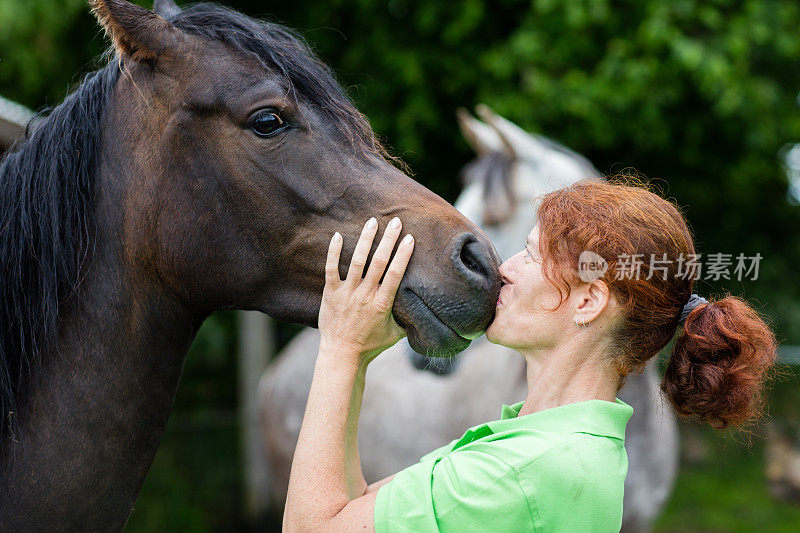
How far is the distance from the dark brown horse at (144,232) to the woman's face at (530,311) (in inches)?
2.6


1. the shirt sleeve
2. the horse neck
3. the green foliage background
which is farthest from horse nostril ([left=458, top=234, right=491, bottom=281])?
the green foliage background

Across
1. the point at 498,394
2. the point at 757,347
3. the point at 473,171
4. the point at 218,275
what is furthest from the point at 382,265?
the point at 473,171

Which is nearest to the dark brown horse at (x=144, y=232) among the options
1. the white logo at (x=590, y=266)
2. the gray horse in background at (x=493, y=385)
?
the white logo at (x=590, y=266)

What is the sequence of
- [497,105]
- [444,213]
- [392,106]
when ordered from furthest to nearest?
[392,106] → [497,105] → [444,213]

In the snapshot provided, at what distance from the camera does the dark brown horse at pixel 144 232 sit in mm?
1579

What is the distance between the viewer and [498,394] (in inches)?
136

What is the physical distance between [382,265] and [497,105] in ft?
14.0

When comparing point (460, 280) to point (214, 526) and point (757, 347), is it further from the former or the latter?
point (214, 526)

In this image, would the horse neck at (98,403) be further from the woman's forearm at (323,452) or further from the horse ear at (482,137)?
the horse ear at (482,137)

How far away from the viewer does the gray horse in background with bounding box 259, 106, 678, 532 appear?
11.2ft

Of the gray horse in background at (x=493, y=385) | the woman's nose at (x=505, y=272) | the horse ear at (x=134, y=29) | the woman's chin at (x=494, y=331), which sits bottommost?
the gray horse in background at (x=493, y=385)

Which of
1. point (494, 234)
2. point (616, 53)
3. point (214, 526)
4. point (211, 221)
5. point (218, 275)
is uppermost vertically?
point (211, 221)

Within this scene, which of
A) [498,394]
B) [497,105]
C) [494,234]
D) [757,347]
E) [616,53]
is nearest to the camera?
[757,347]

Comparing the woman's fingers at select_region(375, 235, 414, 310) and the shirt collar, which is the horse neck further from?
the shirt collar
